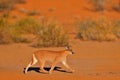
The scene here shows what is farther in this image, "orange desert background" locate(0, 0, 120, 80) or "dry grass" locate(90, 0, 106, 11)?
"dry grass" locate(90, 0, 106, 11)

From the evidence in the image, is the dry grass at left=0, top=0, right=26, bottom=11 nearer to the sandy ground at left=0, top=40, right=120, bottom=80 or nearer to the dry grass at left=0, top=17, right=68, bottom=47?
the dry grass at left=0, top=17, right=68, bottom=47

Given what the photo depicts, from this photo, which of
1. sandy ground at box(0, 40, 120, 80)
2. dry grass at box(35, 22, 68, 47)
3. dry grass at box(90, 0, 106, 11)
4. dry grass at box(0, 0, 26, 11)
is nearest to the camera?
sandy ground at box(0, 40, 120, 80)

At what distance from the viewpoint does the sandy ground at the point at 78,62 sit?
15.4 m

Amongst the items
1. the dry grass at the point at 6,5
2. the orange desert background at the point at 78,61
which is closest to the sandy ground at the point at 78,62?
the orange desert background at the point at 78,61

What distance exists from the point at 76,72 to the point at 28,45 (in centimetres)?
902

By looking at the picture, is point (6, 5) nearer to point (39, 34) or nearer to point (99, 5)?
point (99, 5)

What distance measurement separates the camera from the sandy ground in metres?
15.4

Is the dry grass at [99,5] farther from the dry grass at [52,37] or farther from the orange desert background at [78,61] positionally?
the dry grass at [52,37]

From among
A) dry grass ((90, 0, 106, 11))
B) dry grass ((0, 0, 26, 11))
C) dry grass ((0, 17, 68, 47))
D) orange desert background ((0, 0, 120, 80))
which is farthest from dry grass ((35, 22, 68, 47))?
dry grass ((90, 0, 106, 11))

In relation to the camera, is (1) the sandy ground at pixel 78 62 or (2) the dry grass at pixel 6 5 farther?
(2) the dry grass at pixel 6 5

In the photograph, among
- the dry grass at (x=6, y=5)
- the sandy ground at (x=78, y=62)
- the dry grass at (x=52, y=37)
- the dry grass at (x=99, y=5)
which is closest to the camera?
the sandy ground at (x=78, y=62)

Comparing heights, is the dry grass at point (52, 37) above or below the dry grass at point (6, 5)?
above

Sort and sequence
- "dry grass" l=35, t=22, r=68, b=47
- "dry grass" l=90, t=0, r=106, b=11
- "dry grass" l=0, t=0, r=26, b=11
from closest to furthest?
"dry grass" l=35, t=22, r=68, b=47
"dry grass" l=0, t=0, r=26, b=11
"dry grass" l=90, t=0, r=106, b=11

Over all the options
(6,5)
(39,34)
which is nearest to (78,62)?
(39,34)
